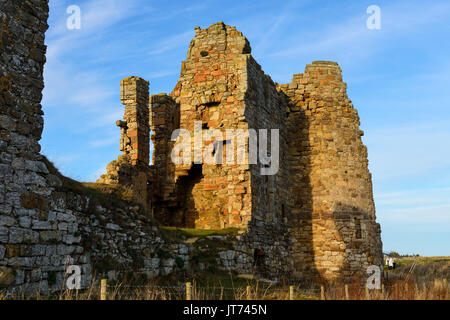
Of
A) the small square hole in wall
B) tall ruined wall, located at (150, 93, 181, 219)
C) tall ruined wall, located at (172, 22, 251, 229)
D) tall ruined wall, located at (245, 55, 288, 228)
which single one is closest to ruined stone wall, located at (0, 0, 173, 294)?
tall ruined wall, located at (172, 22, 251, 229)

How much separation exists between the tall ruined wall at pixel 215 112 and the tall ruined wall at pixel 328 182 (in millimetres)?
4118

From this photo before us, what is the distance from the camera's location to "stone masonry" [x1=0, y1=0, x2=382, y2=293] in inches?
360

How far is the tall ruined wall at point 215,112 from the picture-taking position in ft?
52.9

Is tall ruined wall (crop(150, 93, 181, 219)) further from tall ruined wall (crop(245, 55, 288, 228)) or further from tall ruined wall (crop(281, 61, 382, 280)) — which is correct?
tall ruined wall (crop(281, 61, 382, 280))

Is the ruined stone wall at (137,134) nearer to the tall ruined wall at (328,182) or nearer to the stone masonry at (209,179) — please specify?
the stone masonry at (209,179)

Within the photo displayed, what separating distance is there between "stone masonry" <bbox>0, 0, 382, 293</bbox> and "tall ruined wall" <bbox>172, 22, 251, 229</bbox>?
1.8 inches

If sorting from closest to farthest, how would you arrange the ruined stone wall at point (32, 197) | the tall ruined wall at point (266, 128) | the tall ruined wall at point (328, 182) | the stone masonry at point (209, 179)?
the ruined stone wall at point (32, 197), the stone masonry at point (209, 179), the tall ruined wall at point (266, 128), the tall ruined wall at point (328, 182)

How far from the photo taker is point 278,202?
18375 millimetres

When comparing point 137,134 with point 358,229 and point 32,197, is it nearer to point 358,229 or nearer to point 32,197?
point 32,197

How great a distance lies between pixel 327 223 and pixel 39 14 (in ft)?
43.8

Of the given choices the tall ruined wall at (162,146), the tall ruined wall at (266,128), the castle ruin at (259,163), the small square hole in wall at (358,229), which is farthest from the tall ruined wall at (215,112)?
the small square hole in wall at (358,229)
